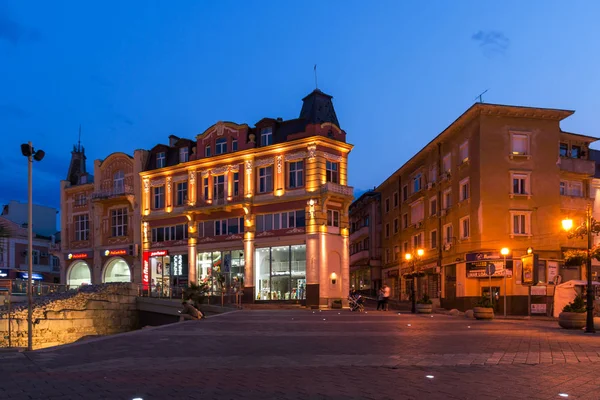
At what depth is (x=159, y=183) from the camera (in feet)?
180

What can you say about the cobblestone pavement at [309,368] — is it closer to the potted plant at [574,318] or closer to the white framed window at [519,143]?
the potted plant at [574,318]

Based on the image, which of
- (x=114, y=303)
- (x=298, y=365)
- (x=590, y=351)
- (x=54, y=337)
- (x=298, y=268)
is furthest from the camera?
(x=298, y=268)

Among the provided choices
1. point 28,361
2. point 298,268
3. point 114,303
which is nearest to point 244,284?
point 298,268

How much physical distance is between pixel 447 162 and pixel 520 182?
702 cm

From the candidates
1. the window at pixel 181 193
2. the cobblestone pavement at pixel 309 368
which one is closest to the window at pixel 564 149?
the cobblestone pavement at pixel 309 368

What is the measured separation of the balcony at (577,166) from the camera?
42.3m

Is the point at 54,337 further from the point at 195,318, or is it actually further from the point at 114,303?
the point at 195,318

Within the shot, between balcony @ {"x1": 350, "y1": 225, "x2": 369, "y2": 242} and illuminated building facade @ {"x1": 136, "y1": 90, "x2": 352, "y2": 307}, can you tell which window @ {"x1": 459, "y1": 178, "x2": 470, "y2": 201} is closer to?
illuminated building facade @ {"x1": 136, "y1": 90, "x2": 352, "y2": 307}

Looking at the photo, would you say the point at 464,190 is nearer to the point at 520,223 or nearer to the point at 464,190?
the point at 464,190

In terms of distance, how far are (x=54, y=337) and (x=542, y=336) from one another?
24850mm

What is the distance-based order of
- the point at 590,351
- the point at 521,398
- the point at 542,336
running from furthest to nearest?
the point at 542,336 → the point at 590,351 → the point at 521,398

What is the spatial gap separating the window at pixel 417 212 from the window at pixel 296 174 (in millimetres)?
12310

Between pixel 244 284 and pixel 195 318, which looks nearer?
pixel 195 318

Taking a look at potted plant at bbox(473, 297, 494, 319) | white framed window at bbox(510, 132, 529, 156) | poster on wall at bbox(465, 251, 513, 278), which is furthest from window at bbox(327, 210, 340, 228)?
potted plant at bbox(473, 297, 494, 319)
